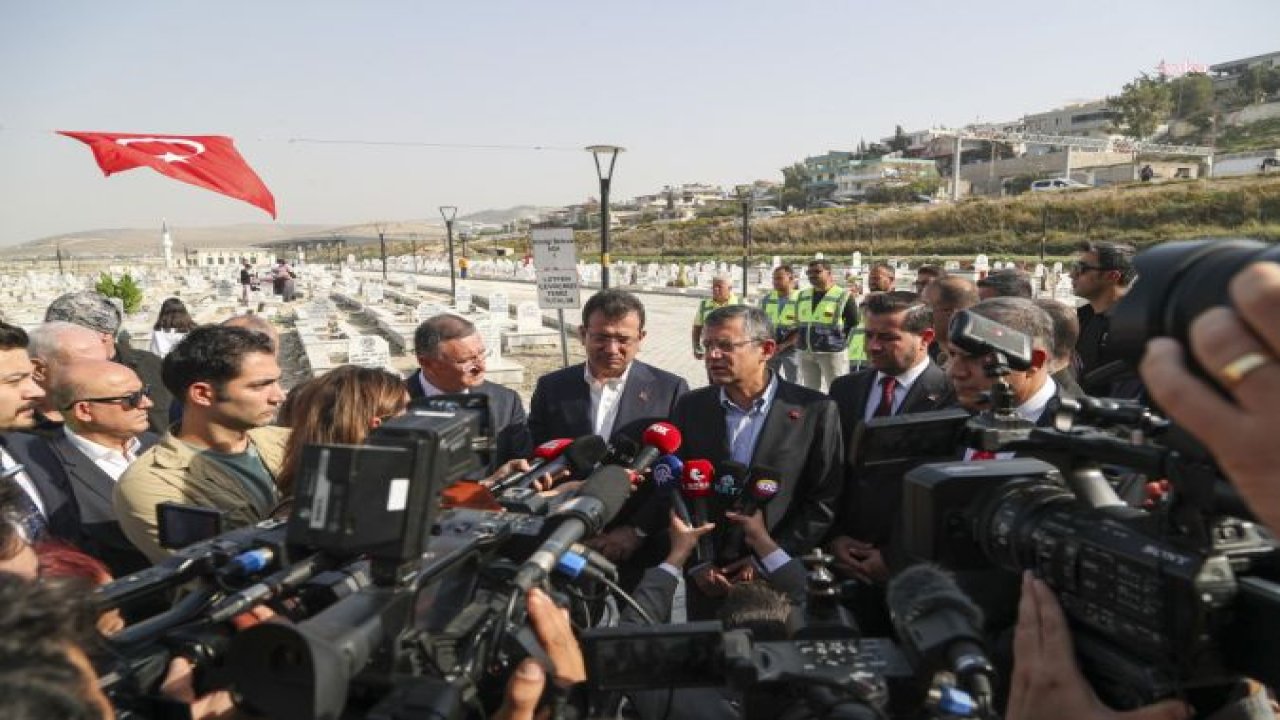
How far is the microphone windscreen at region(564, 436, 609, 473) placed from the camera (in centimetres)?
244

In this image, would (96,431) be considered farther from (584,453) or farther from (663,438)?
(663,438)

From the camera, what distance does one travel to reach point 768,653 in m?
1.49

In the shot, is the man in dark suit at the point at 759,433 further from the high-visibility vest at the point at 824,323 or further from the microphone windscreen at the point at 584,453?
the high-visibility vest at the point at 824,323

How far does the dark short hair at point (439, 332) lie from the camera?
4.28m

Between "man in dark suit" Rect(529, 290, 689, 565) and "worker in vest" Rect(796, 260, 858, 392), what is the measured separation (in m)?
5.15

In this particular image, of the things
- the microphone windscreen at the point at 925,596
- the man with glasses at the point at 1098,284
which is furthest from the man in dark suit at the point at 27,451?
the man with glasses at the point at 1098,284

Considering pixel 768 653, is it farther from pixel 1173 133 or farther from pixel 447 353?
pixel 1173 133

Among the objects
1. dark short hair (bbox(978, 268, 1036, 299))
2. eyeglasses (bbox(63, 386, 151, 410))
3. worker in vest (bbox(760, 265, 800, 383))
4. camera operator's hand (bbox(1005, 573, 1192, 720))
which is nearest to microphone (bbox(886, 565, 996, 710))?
camera operator's hand (bbox(1005, 573, 1192, 720))

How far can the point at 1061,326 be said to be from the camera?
3814 millimetres

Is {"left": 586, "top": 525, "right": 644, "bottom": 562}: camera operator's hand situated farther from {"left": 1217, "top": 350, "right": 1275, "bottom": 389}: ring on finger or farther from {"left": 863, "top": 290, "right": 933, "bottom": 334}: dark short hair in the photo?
{"left": 1217, "top": 350, "right": 1275, "bottom": 389}: ring on finger

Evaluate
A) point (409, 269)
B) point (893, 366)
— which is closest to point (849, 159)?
point (409, 269)

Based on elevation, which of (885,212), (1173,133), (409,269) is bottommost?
(409,269)

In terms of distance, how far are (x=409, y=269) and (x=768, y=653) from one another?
56.2 metres

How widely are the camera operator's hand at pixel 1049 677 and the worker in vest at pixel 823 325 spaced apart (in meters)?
7.70
